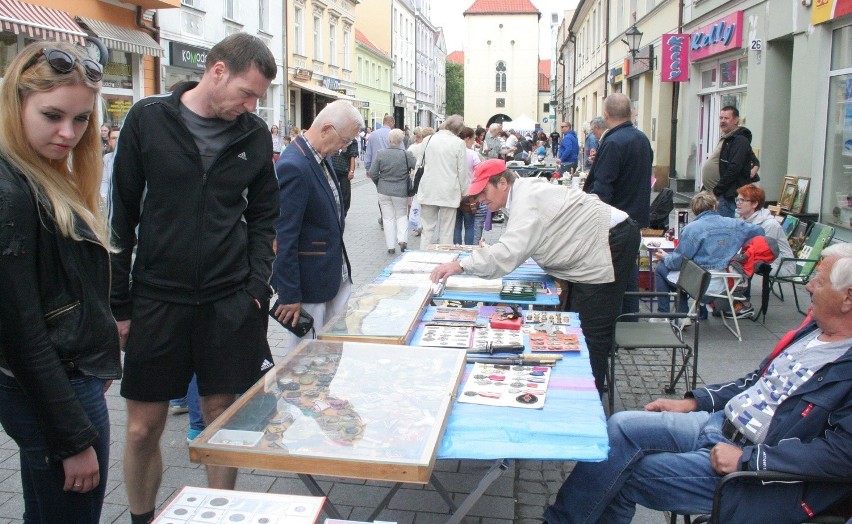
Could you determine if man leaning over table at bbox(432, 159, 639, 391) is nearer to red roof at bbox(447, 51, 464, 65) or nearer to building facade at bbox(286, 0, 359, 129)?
building facade at bbox(286, 0, 359, 129)

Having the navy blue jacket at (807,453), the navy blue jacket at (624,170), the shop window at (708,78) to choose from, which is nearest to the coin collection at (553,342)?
the navy blue jacket at (807,453)

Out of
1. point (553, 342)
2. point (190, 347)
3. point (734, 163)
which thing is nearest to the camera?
point (190, 347)

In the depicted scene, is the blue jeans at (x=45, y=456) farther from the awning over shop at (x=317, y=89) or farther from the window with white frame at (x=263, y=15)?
the awning over shop at (x=317, y=89)

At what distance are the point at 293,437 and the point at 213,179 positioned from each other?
100 centimetres

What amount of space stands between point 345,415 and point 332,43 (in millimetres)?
34243

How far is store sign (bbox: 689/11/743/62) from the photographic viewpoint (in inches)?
500

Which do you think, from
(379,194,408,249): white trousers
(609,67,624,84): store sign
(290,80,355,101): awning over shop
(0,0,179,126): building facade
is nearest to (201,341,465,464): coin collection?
(379,194,408,249): white trousers

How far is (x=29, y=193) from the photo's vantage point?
1.89 m

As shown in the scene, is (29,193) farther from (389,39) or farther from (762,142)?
(389,39)

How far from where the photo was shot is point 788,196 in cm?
1005

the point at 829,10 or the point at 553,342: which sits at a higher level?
the point at 829,10

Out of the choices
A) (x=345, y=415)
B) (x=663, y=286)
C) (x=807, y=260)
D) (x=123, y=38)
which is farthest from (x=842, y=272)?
(x=123, y=38)

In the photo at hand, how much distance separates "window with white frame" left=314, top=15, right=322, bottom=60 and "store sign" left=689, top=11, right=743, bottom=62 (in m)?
19.7

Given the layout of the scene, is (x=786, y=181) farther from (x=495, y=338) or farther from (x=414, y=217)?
(x=495, y=338)
